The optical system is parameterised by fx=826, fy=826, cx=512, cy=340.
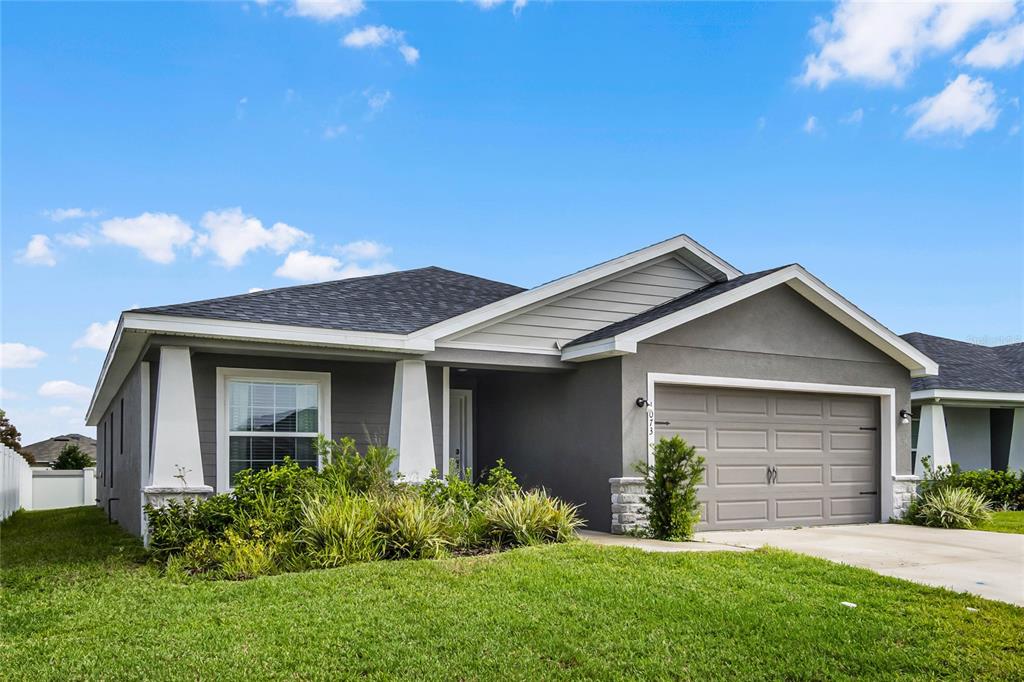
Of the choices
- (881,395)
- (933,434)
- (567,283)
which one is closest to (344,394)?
(567,283)

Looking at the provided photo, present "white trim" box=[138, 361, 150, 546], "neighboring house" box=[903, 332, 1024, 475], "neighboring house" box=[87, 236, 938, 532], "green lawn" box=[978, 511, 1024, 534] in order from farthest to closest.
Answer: "neighboring house" box=[903, 332, 1024, 475] → "green lawn" box=[978, 511, 1024, 534] → "white trim" box=[138, 361, 150, 546] → "neighboring house" box=[87, 236, 938, 532]

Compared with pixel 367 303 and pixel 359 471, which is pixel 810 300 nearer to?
pixel 367 303

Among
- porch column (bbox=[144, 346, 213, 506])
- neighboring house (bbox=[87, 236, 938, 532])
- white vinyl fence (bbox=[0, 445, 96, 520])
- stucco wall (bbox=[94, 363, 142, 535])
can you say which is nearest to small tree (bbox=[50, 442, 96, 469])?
white vinyl fence (bbox=[0, 445, 96, 520])

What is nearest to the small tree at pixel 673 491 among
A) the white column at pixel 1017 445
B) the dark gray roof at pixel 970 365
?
the dark gray roof at pixel 970 365

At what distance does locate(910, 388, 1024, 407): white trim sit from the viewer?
17.7 metres

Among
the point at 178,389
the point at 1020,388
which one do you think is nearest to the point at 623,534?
the point at 178,389

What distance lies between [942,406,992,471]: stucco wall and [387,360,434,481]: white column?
46.2 ft

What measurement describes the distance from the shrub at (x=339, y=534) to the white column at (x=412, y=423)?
2140mm

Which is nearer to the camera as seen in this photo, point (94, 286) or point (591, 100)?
point (94, 286)

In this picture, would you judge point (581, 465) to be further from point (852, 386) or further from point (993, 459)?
point (993, 459)

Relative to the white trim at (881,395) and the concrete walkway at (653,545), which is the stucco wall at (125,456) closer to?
the concrete walkway at (653,545)

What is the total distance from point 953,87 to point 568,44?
8.53 meters

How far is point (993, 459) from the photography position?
66.5 ft

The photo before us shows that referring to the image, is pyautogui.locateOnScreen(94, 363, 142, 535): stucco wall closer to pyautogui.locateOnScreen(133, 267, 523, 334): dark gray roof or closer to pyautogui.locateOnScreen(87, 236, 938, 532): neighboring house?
pyautogui.locateOnScreen(87, 236, 938, 532): neighboring house
